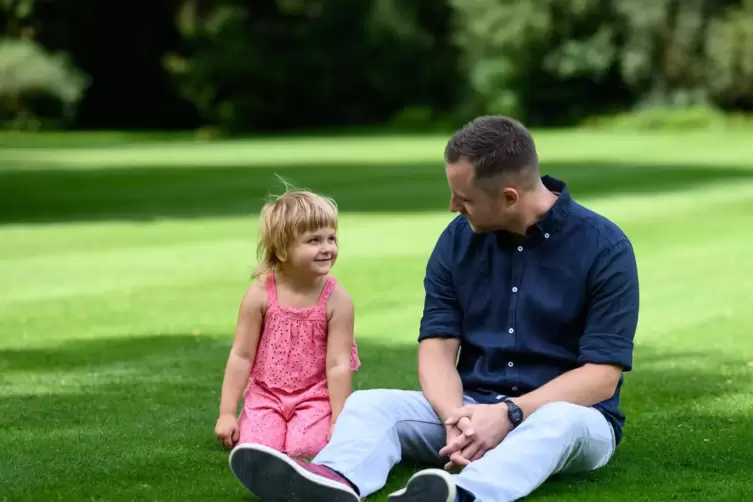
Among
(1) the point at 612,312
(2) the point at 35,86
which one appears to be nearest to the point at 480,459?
(1) the point at 612,312

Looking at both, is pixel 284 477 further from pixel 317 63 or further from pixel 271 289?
pixel 317 63

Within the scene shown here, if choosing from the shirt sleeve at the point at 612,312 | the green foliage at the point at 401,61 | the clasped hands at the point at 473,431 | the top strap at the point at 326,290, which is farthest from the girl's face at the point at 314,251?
the green foliage at the point at 401,61

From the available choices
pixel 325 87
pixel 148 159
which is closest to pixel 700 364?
pixel 148 159

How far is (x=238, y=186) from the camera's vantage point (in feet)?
79.3

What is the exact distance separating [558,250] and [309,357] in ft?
4.22

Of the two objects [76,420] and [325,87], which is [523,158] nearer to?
[76,420]

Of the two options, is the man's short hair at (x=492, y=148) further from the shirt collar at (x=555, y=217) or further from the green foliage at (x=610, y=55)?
the green foliage at (x=610, y=55)

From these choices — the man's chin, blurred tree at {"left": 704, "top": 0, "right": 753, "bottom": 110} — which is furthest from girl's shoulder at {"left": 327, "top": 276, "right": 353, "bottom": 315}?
blurred tree at {"left": 704, "top": 0, "right": 753, "bottom": 110}

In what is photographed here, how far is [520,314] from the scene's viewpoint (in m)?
5.04

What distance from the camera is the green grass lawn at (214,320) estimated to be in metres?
5.21

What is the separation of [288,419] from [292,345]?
0.32 meters

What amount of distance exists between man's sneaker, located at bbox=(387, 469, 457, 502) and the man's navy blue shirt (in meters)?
0.91

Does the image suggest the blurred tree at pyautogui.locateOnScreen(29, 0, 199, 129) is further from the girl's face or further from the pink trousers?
the girl's face

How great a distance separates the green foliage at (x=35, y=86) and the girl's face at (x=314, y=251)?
4300 cm
